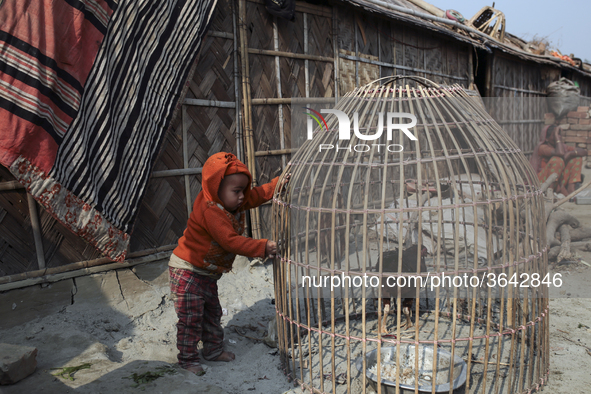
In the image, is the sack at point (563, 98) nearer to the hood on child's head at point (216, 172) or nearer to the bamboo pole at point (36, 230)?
the hood on child's head at point (216, 172)

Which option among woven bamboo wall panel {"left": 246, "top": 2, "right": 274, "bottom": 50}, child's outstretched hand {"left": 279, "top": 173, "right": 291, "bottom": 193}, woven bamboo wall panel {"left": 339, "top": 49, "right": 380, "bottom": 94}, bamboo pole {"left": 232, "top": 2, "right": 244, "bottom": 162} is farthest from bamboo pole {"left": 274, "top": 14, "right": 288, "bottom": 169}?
child's outstretched hand {"left": 279, "top": 173, "right": 291, "bottom": 193}

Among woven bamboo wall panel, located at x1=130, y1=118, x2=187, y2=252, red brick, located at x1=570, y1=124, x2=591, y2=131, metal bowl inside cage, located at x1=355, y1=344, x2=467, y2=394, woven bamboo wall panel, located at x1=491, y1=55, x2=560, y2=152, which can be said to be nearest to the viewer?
metal bowl inside cage, located at x1=355, y1=344, x2=467, y2=394

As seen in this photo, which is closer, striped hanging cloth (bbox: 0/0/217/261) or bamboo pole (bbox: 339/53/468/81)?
striped hanging cloth (bbox: 0/0/217/261)

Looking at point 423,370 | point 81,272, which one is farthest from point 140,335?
point 423,370

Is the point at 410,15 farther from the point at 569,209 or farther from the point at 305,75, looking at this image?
the point at 569,209

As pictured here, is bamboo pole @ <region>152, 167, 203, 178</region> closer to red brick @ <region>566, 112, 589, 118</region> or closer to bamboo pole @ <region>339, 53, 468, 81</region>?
bamboo pole @ <region>339, 53, 468, 81</region>

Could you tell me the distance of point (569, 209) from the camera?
8.65 metres

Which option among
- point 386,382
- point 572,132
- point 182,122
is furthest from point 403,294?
point 572,132

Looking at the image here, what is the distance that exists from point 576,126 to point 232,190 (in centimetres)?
1119

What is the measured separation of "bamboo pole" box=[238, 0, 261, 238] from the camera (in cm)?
431

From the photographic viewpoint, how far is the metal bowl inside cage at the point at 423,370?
2.32 metres

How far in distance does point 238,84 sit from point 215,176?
207 centimetres

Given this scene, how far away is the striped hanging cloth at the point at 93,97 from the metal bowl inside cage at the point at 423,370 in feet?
7.16

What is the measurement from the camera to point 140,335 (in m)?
3.32
